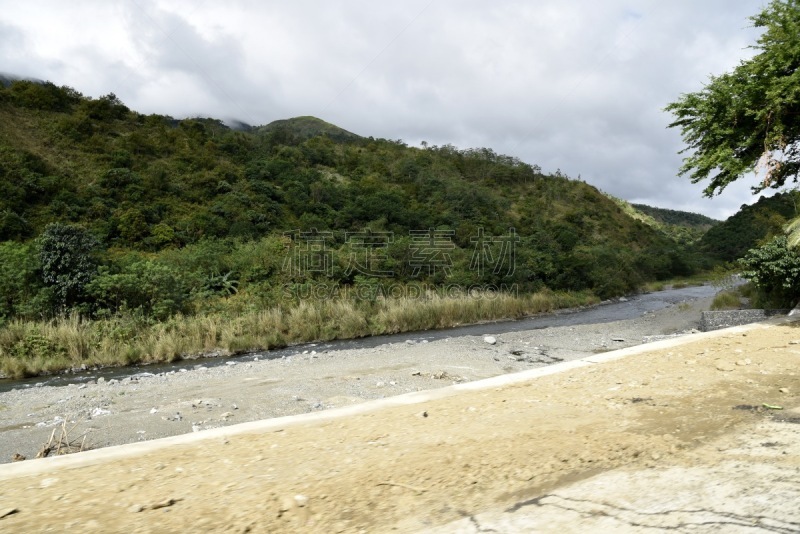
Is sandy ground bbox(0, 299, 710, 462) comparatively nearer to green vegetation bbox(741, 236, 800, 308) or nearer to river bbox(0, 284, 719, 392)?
river bbox(0, 284, 719, 392)

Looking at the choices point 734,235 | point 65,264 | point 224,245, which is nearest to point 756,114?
point 65,264

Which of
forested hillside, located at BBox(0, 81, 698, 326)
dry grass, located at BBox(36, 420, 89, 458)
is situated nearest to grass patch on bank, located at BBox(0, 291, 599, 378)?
forested hillside, located at BBox(0, 81, 698, 326)

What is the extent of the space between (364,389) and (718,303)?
1670 cm

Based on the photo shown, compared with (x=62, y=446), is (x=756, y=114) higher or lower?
higher

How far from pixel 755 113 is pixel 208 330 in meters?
15.7

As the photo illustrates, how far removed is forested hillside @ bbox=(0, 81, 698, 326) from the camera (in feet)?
62.9

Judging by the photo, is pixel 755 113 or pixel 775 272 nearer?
pixel 755 113

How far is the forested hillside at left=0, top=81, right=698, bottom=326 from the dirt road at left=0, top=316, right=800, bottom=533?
48.8ft

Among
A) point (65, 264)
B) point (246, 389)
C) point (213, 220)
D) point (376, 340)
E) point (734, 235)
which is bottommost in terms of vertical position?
point (246, 389)

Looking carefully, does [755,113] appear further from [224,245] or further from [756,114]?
[224,245]

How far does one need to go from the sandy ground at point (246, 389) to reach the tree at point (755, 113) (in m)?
5.64

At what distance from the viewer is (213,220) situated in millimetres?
30453

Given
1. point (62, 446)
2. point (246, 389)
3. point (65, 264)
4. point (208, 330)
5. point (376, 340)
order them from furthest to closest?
1. point (376, 340)
2. point (65, 264)
3. point (208, 330)
4. point (246, 389)
5. point (62, 446)

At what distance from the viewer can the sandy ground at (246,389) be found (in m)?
7.65
